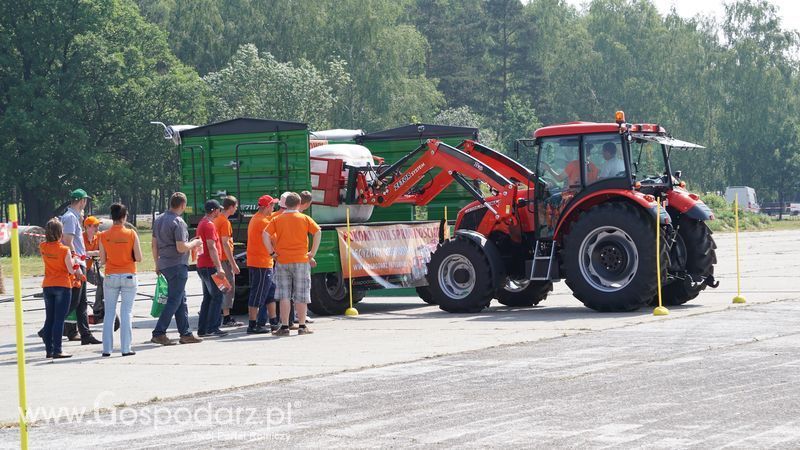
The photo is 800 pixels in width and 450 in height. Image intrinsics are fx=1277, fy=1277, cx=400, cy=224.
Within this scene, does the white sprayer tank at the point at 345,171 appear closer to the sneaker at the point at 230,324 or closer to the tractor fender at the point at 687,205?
the sneaker at the point at 230,324

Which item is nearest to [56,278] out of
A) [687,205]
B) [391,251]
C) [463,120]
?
[391,251]

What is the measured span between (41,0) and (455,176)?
135 feet

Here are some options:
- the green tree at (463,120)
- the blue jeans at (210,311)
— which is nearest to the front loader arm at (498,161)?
the blue jeans at (210,311)

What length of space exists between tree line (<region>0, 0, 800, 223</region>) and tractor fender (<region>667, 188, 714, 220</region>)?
41.4m

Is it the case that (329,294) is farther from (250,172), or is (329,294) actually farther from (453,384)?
(453,384)

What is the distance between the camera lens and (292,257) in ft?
50.4

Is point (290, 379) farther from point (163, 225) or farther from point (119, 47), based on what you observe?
point (119, 47)

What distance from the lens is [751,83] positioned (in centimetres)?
9962

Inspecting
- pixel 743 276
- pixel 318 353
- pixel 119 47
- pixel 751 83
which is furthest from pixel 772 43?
pixel 318 353

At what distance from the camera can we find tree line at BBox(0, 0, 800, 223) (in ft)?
185

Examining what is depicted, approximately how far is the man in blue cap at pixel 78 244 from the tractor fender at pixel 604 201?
257 inches

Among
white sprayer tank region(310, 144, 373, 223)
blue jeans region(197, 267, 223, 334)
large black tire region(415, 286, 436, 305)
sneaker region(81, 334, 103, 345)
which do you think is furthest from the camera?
large black tire region(415, 286, 436, 305)

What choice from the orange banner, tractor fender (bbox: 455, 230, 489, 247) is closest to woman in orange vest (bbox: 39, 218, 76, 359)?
the orange banner

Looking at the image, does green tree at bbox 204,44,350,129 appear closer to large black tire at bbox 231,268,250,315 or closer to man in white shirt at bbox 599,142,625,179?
large black tire at bbox 231,268,250,315
